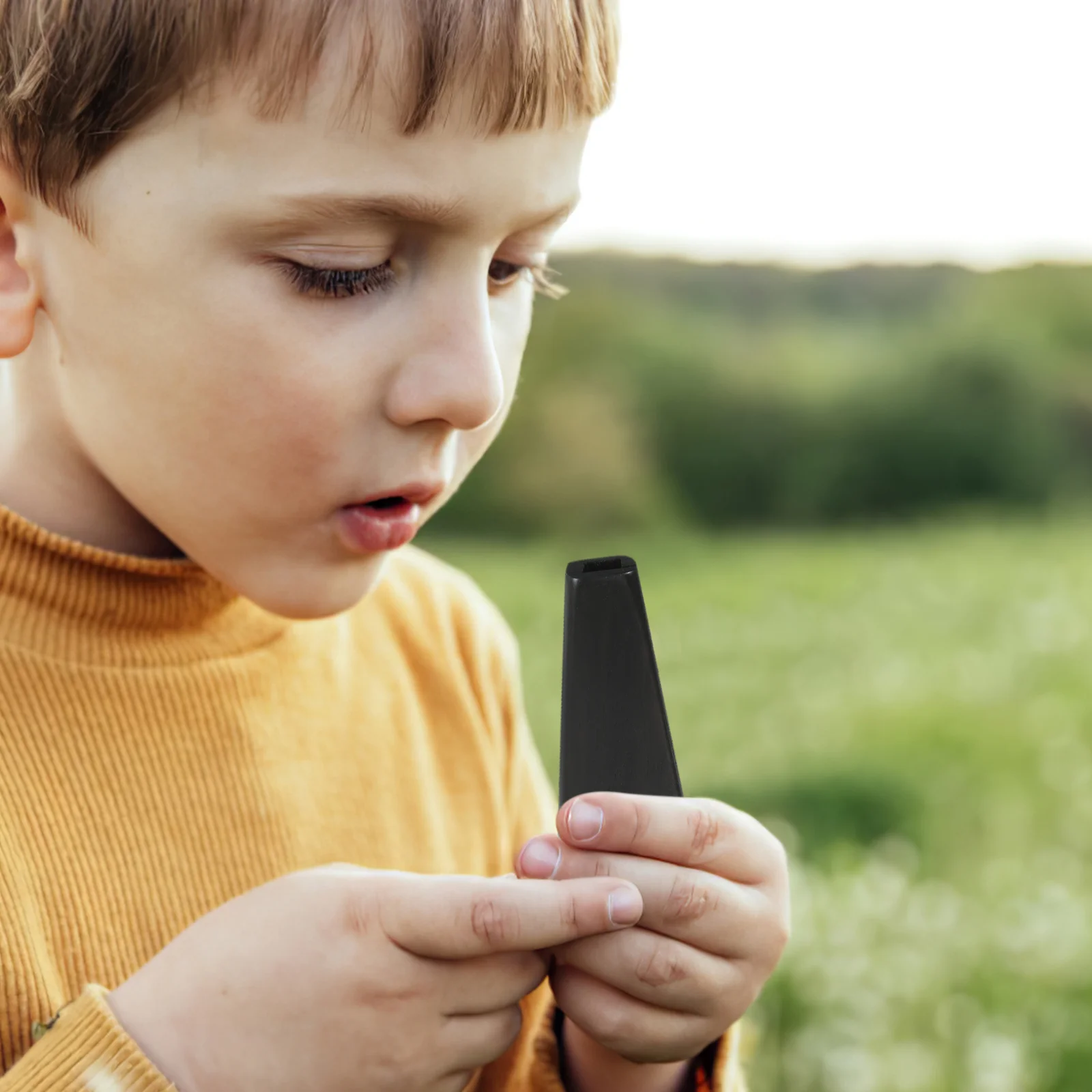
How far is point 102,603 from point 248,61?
0.49m

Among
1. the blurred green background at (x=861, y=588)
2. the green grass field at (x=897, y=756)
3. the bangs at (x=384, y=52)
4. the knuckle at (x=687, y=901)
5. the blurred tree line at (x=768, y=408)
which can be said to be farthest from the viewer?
Answer: the blurred tree line at (x=768, y=408)

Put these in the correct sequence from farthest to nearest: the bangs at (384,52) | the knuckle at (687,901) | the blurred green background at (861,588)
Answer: the blurred green background at (861,588) → the knuckle at (687,901) → the bangs at (384,52)

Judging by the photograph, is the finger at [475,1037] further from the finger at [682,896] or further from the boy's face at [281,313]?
the boy's face at [281,313]

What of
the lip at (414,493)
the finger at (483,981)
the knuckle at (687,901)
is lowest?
the finger at (483,981)

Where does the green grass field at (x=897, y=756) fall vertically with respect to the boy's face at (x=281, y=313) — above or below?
below

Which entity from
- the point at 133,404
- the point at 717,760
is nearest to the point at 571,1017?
the point at 133,404

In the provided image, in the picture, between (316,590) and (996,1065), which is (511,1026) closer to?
(316,590)

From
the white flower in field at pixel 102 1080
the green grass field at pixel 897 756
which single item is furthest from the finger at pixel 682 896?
the green grass field at pixel 897 756

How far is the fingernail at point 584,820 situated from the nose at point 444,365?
0.32 metres

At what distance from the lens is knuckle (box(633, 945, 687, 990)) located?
109 centimetres

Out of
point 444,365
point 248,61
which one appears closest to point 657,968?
point 444,365

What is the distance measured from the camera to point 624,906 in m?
1.04

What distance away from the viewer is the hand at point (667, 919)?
107 cm

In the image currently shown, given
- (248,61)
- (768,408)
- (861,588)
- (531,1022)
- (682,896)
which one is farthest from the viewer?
(768,408)
